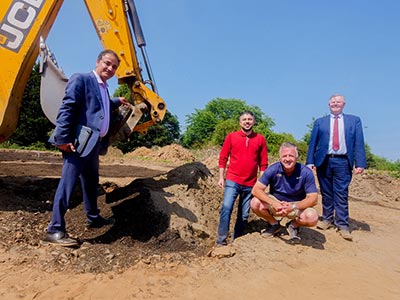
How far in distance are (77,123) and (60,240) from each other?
3.89 ft

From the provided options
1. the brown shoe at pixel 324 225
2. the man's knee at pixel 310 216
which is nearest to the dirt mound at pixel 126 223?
the man's knee at pixel 310 216

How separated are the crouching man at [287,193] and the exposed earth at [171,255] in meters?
0.35

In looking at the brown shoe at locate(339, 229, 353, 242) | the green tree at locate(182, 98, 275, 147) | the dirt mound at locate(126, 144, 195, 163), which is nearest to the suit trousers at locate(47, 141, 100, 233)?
the brown shoe at locate(339, 229, 353, 242)

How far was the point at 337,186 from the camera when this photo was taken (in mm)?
5125

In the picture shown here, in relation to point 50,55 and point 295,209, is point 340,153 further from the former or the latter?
point 50,55

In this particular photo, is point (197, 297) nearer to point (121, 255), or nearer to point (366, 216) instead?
point (121, 255)

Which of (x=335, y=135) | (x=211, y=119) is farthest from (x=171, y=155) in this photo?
(x=211, y=119)

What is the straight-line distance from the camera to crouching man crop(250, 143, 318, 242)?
4117mm

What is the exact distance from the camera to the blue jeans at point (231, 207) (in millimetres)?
4418

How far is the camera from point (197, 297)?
9.75 ft

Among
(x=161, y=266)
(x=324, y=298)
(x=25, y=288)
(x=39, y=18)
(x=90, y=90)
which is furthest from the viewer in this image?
(x=39, y=18)

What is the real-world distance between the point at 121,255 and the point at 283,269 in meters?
1.63

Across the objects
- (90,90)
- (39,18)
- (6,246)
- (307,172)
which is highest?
(39,18)

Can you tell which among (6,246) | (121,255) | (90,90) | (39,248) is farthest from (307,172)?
(6,246)
